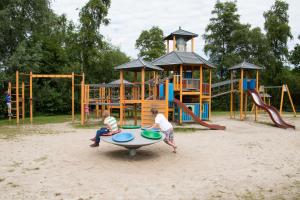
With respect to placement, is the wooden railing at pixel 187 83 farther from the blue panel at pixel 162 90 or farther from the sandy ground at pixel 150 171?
the sandy ground at pixel 150 171

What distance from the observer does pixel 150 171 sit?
7.60m

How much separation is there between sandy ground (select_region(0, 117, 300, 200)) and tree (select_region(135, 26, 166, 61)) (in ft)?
103

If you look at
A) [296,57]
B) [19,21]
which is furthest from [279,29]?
[19,21]

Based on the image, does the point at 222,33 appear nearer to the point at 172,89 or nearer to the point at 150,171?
the point at 172,89

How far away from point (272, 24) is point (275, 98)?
379 inches

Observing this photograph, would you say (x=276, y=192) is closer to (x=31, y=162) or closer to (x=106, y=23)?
(x=31, y=162)

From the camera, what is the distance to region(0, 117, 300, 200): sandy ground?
598 cm

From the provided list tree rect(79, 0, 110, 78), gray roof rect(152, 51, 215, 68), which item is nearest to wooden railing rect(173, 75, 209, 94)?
gray roof rect(152, 51, 215, 68)

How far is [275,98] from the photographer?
37125mm

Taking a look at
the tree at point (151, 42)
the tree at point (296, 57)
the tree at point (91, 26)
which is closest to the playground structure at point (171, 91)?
the tree at point (91, 26)

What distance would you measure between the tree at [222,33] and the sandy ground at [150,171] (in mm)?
28035

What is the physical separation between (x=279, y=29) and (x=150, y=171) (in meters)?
36.4

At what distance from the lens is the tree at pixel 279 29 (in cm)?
3866

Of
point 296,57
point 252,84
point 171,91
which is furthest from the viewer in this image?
point 296,57
